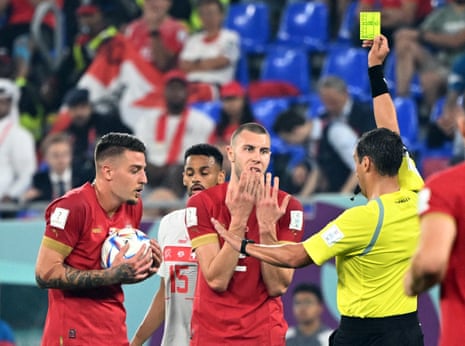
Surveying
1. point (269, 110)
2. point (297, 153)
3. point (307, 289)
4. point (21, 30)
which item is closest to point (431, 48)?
point (269, 110)

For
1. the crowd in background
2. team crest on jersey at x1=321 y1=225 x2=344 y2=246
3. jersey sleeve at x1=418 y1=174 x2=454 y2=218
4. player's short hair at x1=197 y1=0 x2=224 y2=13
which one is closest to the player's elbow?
team crest on jersey at x1=321 y1=225 x2=344 y2=246

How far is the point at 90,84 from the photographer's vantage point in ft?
39.7

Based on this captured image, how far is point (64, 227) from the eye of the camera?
557cm

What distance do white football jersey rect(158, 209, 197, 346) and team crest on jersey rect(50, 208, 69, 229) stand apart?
966 mm

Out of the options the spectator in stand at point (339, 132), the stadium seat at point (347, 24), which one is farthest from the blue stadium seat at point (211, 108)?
the stadium seat at point (347, 24)

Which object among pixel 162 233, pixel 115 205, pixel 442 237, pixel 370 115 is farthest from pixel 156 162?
pixel 442 237

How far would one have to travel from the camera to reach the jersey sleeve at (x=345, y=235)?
5.00 m

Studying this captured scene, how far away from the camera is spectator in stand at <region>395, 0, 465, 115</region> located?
35.1 feet

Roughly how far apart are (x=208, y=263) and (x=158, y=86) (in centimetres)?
647

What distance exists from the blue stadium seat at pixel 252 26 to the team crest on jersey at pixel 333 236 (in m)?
7.62

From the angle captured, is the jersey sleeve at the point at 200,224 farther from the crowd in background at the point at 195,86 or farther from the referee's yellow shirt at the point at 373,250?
the crowd in background at the point at 195,86

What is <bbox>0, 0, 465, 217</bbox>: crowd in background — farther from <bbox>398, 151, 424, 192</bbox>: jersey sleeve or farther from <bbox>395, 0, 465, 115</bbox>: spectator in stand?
<bbox>398, 151, 424, 192</bbox>: jersey sleeve

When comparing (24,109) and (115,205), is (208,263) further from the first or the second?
(24,109)

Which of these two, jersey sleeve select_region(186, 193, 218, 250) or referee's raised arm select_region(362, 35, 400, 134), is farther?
referee's raised arm select_region(362, 35, 400, 134)
